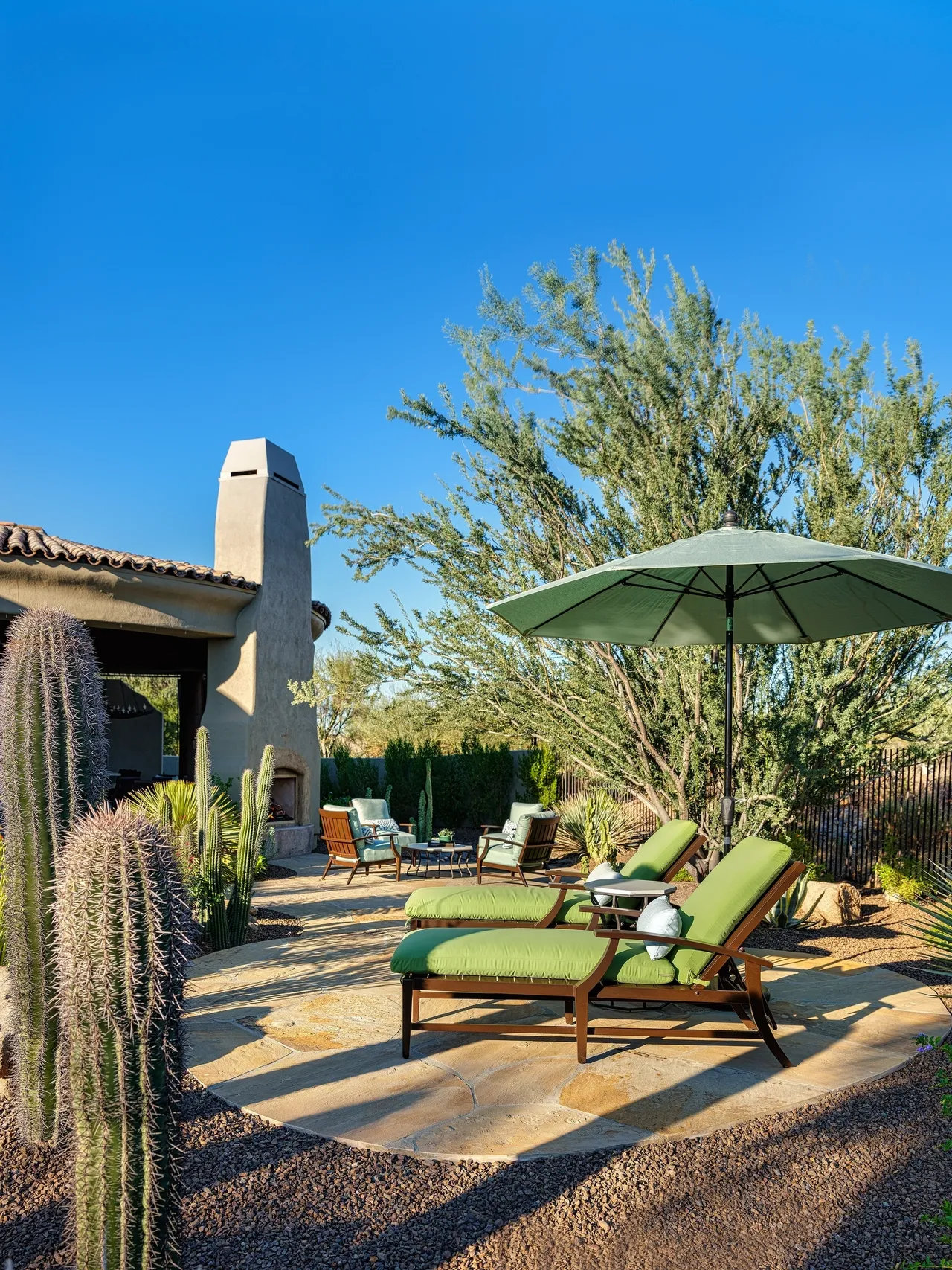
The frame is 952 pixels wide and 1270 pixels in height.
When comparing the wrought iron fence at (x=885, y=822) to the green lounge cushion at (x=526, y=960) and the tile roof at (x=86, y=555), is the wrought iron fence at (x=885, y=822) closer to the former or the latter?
the green lounge cushion at (x=526, y=960)

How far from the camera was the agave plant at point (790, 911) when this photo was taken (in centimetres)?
776

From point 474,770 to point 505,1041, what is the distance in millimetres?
11472

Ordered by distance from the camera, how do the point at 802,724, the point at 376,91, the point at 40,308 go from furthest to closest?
the point at 40,308 → the point at 376,91 → the point at 802,724

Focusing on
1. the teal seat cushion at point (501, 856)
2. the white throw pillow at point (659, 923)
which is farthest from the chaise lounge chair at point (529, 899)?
the teal seat cushion at point (501, 856)

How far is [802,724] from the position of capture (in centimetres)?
741

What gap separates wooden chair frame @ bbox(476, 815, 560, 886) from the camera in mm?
10195

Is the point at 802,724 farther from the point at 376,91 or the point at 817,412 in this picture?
the point at 376,91

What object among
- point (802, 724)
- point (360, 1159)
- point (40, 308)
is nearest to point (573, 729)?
point (802, 724)

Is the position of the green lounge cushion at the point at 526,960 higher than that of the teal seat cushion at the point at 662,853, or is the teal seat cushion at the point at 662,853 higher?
the teal seat cushion at the point at 662,853

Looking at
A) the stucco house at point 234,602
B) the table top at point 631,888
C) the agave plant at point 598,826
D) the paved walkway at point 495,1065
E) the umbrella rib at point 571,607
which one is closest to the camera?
the paved walkway at point 495,1065

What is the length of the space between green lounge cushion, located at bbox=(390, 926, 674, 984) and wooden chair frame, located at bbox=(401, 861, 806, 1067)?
45mm

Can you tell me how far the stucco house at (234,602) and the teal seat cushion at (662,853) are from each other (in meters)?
7.37

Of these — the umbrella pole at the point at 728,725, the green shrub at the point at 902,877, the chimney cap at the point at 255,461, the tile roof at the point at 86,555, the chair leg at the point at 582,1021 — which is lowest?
the green shrub at the point at 902,877

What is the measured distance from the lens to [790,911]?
784 centimetres
